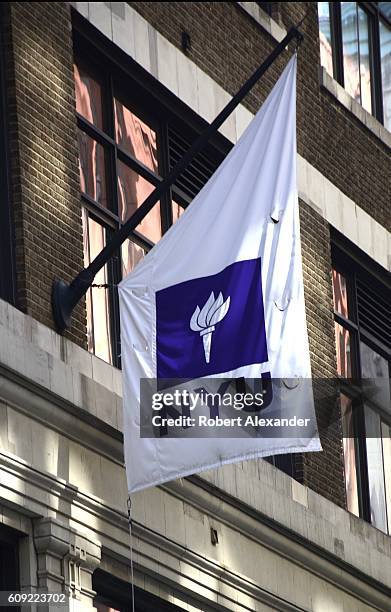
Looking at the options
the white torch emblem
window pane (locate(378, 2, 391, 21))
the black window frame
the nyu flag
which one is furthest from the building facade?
the white torch emblem

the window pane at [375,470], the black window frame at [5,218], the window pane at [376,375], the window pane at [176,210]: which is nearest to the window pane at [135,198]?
the window pane at [176,210]

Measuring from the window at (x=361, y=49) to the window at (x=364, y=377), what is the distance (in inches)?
105

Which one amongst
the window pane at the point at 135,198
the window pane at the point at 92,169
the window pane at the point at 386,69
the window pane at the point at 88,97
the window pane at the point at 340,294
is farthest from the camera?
the window pane at the point at 386,69

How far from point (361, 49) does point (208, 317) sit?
11369 millimetres

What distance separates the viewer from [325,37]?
2727cm

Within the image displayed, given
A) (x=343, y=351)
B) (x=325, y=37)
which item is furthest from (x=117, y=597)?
(x=325, y=37)

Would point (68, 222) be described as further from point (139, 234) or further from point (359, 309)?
point (359, 309)

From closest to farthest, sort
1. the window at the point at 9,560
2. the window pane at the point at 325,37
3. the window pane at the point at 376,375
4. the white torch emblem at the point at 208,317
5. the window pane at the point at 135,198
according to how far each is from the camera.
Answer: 1. the window at the point at 9,560
2. the white torch emblem at the point at 208,317
3. the window pane at the point at 135,198
4. the window pane at the point at 376,375
5. the window pane at the point at 325,37

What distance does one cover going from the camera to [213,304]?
696 inches

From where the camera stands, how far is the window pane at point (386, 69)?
28.5 meters

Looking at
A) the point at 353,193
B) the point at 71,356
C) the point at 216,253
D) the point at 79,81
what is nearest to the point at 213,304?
the point at 216,253

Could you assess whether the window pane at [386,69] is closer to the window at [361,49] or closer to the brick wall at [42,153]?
the window at [361,49]

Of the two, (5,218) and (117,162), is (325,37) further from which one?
(5,218)

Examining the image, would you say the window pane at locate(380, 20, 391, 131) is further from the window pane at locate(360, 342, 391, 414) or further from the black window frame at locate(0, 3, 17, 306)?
the black window frame at locate(0, 3, 17, 306)
